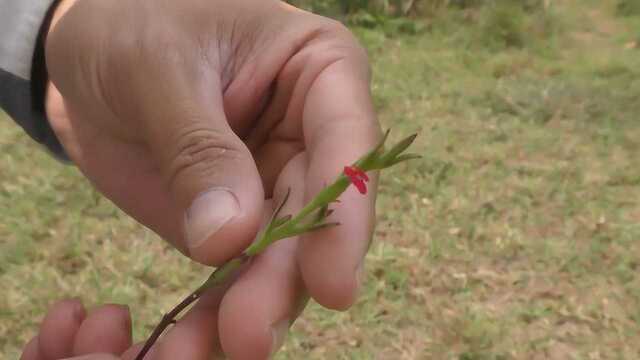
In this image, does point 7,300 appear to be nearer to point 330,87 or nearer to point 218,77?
point 218,77

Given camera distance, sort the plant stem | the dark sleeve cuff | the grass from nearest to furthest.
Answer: the plant stem
the dark sleeve cuff
the grass

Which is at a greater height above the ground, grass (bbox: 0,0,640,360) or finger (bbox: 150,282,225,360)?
finger (bbox: 150,282,225,360)

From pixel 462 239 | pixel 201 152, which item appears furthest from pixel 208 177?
pixel 462 239

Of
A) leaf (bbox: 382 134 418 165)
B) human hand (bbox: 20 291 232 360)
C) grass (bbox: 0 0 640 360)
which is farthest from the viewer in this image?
grass (bbox: 0 0 640 360)

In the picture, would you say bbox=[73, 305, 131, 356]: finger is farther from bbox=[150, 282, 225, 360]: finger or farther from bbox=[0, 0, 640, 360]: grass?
bbox=[0, 0, 640, 360]: grass

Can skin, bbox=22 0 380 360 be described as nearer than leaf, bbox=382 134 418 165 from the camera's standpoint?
No

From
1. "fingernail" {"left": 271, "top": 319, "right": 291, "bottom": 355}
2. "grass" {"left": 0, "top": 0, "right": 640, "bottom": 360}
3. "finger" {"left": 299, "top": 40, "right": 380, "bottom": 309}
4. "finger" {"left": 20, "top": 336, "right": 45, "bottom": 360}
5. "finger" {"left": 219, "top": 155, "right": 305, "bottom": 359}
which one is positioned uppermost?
"finger" {"left": 299, "top": 40, "right": 380, "bottom": 309}

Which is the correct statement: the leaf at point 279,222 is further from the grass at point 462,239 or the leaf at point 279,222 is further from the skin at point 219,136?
the grass at point 462,239

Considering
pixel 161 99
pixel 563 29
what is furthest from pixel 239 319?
pixel 563 29

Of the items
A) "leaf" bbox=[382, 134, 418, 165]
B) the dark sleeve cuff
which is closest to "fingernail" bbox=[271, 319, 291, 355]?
"leaf" bbox=[382, 134, 418, 165]
